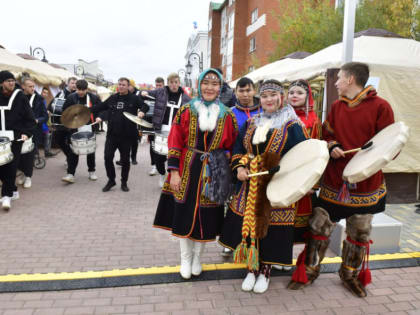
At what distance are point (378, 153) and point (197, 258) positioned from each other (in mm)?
1909

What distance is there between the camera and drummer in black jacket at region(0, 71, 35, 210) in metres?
5.10

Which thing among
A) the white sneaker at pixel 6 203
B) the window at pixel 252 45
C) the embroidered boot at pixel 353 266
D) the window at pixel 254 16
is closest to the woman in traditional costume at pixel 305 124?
the embroidered boot at pixel 353 266

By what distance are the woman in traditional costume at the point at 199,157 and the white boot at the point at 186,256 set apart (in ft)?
0.39

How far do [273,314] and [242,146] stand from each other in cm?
144

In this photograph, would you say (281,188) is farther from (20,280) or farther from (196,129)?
(20,280)

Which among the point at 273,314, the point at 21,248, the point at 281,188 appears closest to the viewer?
the point at 281,188

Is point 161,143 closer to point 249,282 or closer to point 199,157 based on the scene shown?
point 199,157

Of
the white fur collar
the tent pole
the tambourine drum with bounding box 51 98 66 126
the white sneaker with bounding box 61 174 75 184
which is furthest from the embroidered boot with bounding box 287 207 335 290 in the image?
the tambourine drum with bounding box 51 98 66 126

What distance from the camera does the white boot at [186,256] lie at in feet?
10.5

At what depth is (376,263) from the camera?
143 inches

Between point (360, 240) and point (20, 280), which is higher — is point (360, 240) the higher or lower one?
the higher one

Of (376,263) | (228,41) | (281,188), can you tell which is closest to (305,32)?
(376,263)

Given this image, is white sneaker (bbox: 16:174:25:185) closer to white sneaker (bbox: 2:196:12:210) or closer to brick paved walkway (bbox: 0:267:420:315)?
white sneaker (bbox: 2:196:12:210)

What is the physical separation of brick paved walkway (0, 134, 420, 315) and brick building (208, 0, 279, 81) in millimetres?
17847
